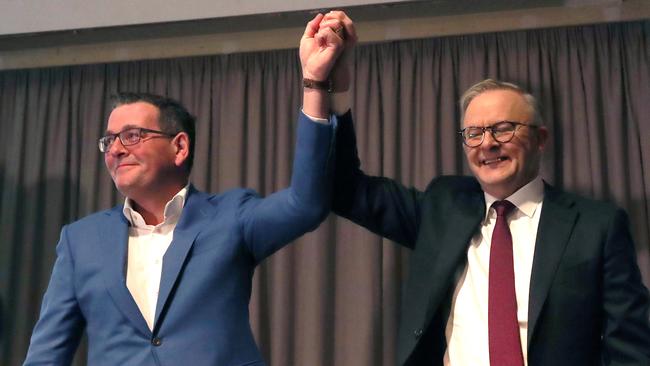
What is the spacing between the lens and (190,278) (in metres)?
1.60

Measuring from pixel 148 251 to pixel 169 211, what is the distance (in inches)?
4.3

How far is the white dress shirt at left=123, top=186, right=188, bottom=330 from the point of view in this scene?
162 centimetres

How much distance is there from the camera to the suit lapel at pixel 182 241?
157cm

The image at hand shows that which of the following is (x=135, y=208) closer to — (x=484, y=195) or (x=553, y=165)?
(x=484, y=195)

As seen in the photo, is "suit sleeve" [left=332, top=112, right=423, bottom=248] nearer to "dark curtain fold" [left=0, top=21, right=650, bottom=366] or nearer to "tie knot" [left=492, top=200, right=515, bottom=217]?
"tie knot" [left=492, top=200, right=515, bottom=217]

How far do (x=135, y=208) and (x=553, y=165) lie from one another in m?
1.46

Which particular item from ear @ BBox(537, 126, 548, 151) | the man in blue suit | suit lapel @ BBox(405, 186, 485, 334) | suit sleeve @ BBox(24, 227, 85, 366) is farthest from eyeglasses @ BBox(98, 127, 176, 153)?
ear @ BBox(537, 126, 548, 151)

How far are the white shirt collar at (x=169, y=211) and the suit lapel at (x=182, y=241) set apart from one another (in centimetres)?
2

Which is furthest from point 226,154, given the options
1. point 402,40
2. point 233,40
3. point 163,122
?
point 163,122

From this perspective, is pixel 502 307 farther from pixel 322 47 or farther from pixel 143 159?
pixel 143 159

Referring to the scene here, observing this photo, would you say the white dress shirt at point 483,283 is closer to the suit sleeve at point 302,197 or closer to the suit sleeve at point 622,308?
the suit sleeve at point 622,308

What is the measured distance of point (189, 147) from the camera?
184 cm

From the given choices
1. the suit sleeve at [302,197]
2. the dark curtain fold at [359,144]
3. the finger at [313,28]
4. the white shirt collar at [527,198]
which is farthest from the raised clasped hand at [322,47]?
the dark curtain fold at [359,144]

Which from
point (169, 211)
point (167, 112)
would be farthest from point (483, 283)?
point (167, 112)
